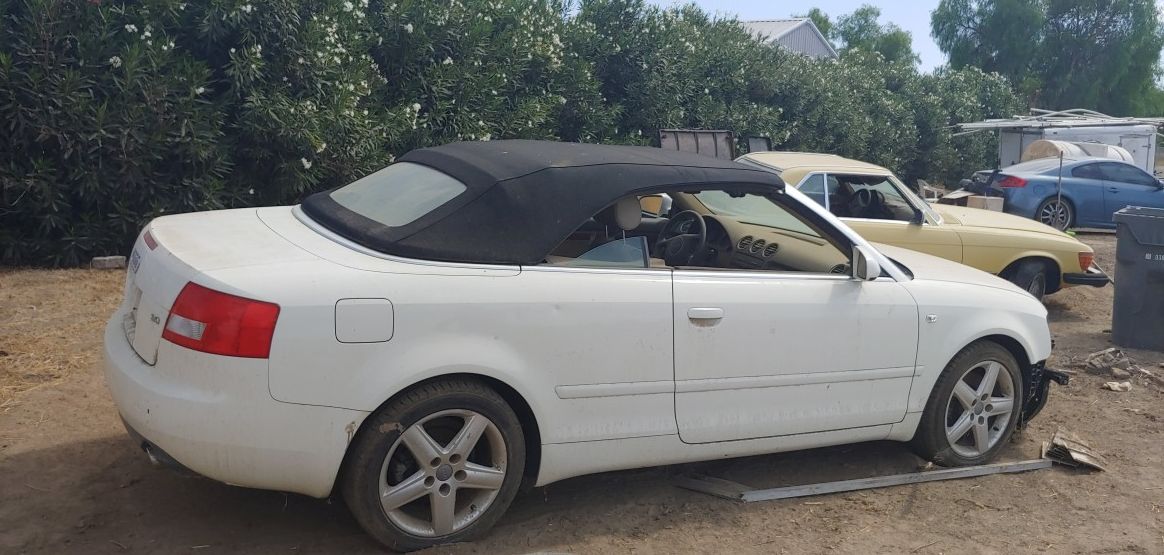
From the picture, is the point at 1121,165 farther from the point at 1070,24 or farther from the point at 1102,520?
the point at 1070,24

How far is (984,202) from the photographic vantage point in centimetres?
1434

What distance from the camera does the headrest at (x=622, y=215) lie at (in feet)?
13.8

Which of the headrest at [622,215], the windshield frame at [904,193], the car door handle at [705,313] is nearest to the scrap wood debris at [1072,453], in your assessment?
the car door handle at [705,313]

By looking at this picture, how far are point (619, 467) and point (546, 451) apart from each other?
0.38m

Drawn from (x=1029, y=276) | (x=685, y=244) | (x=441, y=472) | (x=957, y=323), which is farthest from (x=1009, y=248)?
(x=441, y=472)

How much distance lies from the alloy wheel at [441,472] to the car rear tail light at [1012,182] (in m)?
14.8

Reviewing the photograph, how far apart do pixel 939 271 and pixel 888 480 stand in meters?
1.15

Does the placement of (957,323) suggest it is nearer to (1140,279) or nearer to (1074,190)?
(1140,279)

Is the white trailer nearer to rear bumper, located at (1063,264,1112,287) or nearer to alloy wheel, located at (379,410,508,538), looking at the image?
rear bumper, located at (1063,264,1112,287)

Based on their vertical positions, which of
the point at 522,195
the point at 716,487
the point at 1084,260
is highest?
the point at 522,195

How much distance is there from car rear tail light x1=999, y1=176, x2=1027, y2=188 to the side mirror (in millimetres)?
13251

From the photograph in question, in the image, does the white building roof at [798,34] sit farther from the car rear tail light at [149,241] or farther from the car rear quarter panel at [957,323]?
the car rear tail light at [149,241]

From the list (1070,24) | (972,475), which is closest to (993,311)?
(972,475)

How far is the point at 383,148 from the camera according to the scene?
11.3 m
